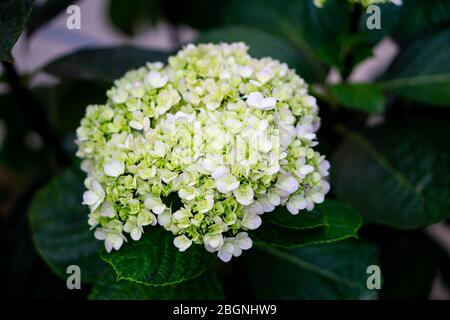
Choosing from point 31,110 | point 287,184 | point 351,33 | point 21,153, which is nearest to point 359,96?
point 351,33

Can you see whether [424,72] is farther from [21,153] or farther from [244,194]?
[21,153]

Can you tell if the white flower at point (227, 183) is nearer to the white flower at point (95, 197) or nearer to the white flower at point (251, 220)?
the white flower at point (251, 220)

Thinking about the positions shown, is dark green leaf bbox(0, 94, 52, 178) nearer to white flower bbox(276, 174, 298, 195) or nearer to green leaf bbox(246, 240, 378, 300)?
green leaf bbox(246, 240, 378, 300)

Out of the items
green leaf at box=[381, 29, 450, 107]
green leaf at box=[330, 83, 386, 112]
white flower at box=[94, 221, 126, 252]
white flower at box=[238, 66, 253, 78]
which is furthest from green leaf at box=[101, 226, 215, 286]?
green leaf at box=[381, 29, 450, 107]

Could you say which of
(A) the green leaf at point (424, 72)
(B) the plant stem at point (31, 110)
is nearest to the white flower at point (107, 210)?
(B) the plant stem at point (31, 110)
